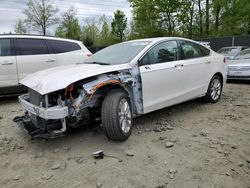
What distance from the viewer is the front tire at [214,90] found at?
5.82 metres

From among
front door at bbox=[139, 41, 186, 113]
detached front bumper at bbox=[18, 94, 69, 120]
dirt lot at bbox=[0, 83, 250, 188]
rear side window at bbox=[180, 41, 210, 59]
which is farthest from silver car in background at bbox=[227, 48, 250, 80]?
detached front bumper at bbox=[18, 94, 69, 120]

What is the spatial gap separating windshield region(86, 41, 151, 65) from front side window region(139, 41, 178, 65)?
168 millimetres

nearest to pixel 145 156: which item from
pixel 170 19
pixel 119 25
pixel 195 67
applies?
pixel 195 67

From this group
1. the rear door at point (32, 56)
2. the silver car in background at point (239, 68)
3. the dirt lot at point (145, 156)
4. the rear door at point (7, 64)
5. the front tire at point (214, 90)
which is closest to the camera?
the dirt lot at point (145, 156)

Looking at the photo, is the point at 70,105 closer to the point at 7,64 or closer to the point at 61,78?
the point at 61,78

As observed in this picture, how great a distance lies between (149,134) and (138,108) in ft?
1.47

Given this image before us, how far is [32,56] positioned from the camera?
6707 millimetres

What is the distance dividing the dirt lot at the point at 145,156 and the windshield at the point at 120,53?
117 cm

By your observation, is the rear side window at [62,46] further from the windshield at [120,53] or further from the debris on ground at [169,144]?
the debris on ground at [169,144]

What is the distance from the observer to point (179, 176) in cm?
298

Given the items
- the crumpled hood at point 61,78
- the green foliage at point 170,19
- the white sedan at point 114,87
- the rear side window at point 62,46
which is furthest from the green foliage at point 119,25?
the crumpled hood at point 61,78

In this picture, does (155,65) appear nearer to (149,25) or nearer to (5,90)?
(5,90)

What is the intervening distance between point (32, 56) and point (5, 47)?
0.65 metres

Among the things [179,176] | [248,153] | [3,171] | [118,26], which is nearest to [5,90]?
[3,171]
